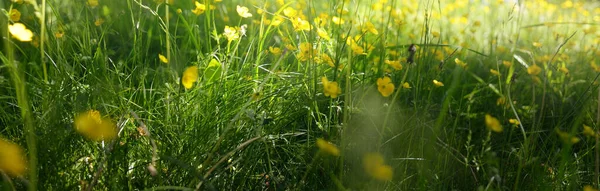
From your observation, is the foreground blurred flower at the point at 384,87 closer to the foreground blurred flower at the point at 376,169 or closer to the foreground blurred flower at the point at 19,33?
the foreground blurred flower at the point at 376,169

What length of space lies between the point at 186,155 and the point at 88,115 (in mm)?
231

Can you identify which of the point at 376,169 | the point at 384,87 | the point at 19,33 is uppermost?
the point at 19,33

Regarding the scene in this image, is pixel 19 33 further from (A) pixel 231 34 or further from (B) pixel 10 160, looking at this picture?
Result: (A) pixel 231 34

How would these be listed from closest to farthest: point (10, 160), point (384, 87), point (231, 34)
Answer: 1. point (10, 160)
2. point (384, 87)
3. point (231, 34)

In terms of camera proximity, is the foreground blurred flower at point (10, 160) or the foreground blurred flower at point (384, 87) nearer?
the foreground blurred flower at point (10, 160)

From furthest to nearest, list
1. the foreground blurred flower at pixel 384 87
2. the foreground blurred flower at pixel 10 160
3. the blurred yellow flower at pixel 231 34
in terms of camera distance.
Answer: the blurred yellow flower at pixel 231 34, the foreground blurred flower at pixel 384 87, the foreground blurred flower at pixel 10 160

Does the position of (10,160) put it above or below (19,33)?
below

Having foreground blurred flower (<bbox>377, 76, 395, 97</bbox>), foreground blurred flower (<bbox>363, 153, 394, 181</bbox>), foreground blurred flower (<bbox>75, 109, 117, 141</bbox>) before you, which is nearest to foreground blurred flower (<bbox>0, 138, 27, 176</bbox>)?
foreground blurred flower (<bbox>75, 109, 117, 141</bbox>)

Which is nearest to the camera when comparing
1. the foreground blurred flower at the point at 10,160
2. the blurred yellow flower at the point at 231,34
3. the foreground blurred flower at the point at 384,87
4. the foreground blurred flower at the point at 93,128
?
the foreground blurred flower at the point at 10,160

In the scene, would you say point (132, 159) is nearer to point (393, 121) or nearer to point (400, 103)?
point (393, 121)

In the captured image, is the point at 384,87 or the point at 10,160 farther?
the point at 384,87

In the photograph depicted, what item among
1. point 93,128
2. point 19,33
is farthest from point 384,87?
point 19,33

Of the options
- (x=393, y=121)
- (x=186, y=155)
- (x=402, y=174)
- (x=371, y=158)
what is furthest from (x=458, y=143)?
(x=186, y=155)

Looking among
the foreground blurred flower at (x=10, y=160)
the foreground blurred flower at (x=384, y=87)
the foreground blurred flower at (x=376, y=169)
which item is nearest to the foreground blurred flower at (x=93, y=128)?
the foreground blurred flower at (x=10, y=160)
